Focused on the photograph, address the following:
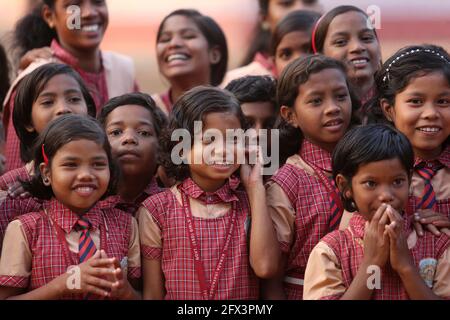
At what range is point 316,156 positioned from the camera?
4086 mm

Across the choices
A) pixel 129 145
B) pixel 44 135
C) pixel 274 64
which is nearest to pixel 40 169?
pixel 44 135

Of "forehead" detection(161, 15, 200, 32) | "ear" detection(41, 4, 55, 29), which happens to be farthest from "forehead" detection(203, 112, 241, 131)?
"ear" detection(41, 4, 55, 29)

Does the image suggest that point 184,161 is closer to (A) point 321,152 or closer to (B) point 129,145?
(B) point 129,145

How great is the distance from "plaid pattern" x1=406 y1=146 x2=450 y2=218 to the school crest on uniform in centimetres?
27

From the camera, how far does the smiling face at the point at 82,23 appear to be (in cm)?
548

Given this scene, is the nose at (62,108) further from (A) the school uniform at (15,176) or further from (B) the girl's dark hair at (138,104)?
(A) the school uniform at (15,176)

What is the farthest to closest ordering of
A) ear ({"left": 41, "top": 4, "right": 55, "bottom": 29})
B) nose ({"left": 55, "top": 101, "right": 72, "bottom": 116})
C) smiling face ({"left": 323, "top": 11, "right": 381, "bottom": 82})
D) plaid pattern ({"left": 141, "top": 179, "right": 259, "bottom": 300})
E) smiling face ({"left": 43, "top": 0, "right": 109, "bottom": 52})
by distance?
ear ({"left": 41, "top": 4, "right": 55, "bottom": 29}), smiling face ({"left": 43, "top": 0, "right": 109, "bottom": 52}), smiling face ({"left": 323, "top": 11, "right": 381, "bottom": 82}), nose ({"left": 55, "top": 101, "right": 72, "bottom": 116}), plaid pattern ({"left": 141, "top": 179, "right": 259, "bottom": 300})

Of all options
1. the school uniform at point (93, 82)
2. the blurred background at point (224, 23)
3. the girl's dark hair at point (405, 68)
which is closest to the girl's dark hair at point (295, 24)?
the school uniform at point (93, 82)

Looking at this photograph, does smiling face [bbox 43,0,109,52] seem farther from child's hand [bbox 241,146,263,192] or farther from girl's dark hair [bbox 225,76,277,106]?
child's hand [bbox 241,146,263,192]

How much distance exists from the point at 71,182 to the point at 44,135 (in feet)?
0.89

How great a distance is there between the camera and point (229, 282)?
12.3ft

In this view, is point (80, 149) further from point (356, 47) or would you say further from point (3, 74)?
point (3, 74)

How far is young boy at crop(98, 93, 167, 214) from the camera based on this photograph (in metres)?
4.16
